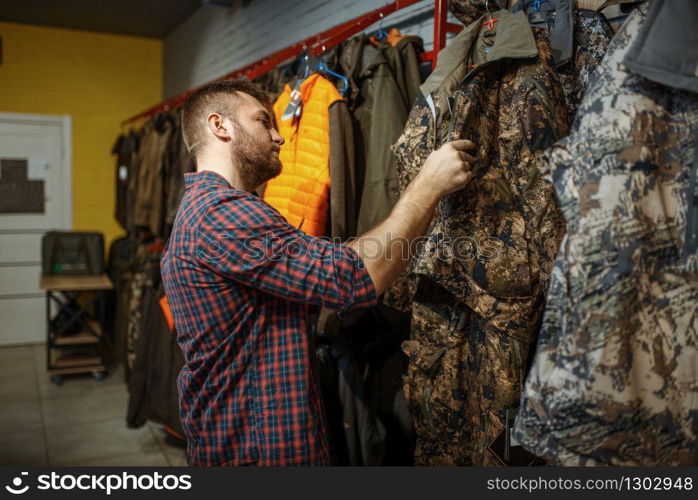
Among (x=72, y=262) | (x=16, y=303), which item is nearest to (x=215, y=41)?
(x=72, y=262)

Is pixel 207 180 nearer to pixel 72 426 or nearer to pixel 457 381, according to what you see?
pixel 457 381

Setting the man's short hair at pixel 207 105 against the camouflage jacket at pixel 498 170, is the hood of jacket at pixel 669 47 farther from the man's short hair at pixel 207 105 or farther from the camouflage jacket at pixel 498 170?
→ the man's short hair at pixel 207 105

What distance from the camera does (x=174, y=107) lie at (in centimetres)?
491

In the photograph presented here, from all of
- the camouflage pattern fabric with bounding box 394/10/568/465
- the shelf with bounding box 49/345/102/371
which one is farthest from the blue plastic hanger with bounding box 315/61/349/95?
the shelf with bounding box 49/345/102/371

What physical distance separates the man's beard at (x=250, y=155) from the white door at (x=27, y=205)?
18.5 ft

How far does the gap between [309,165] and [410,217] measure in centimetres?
86

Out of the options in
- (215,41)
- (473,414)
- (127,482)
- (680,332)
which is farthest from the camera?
(215,41)

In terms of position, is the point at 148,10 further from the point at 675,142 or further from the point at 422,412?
the point at 675,142

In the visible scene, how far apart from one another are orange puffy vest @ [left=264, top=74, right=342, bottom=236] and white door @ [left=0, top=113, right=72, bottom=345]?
515 centimetres

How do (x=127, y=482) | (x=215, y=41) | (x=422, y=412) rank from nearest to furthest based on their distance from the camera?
1. (x=127, y=482)
2. (x=422, y=412)
3. (x=215, y=41)

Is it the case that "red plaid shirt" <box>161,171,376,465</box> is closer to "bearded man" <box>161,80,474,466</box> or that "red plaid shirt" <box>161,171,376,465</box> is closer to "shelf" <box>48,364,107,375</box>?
"bearded man" <box>161,80,474,466</box>

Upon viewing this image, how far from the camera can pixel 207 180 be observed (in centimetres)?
157

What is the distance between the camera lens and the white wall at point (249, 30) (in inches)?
113

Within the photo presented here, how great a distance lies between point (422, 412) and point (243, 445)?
0.60m
